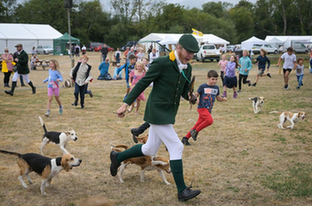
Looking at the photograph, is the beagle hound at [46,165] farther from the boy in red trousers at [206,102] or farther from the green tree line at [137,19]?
the green tree line at [137,19]

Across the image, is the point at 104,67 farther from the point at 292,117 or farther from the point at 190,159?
the point at 190,159

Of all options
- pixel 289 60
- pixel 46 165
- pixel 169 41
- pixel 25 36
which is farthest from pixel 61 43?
pixel 46 165

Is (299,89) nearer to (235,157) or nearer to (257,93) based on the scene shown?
(257,93)

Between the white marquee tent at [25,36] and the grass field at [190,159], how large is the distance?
38.9m

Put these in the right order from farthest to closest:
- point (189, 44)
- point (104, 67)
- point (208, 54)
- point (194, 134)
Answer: point (208, 54), point (104, 67), point (194, 134), point (189, 44)

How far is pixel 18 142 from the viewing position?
7.45 metres

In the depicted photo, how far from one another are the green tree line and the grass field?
213 feet

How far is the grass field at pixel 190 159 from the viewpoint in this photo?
468 cm

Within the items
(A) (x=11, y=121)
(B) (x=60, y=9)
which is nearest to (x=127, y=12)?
(B) (x=60, y=9)

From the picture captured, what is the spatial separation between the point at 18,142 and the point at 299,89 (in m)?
13.9

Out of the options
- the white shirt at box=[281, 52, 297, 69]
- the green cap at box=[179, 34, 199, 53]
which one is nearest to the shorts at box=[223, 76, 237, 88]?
the white shirt at box=[281, 52, 297, 69]

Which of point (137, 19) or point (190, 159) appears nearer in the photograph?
point (190, 159)

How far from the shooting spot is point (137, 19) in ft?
279

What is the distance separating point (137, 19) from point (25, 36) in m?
40.7
